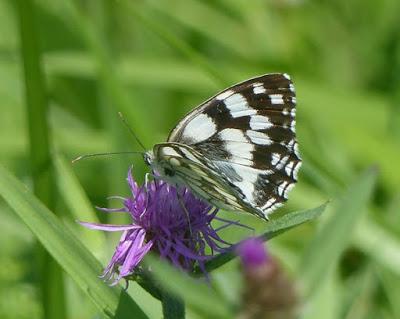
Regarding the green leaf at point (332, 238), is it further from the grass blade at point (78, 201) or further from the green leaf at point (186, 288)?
the grass blade at point (78, 201)

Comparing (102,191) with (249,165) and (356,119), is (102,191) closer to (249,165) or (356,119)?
(356,119)

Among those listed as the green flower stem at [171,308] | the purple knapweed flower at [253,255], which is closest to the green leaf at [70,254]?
the green flower stem at [171,308]

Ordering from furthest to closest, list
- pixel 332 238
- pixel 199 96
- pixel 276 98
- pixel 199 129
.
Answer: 1. pixel 199 96
2. pixel 276 98
3. pixel 199 129
4. pixel 332 238

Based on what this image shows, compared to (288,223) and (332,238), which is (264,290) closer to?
(332,238)

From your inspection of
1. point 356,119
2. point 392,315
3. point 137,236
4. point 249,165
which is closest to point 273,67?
point 356,119

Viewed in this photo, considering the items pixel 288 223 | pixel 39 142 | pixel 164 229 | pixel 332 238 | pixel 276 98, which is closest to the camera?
pixel 332 238

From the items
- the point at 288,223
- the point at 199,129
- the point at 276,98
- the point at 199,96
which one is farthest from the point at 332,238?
the point at 199,96

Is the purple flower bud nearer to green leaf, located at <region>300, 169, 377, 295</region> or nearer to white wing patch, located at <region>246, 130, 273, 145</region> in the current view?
green leaf, located at <region>300, 169, 377, 295</region>
